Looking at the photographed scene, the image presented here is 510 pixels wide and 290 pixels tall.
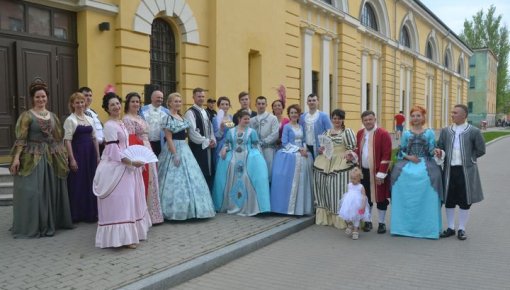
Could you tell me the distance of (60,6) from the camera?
31.5 ft

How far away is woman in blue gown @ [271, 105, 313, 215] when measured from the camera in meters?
7.38

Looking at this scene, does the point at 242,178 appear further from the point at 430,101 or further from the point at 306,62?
the point at 430,101

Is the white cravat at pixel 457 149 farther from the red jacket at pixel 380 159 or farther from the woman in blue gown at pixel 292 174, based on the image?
the woman in blue gown at pixel 292 174

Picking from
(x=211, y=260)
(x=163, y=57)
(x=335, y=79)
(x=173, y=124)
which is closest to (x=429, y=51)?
(x=335, y=79)

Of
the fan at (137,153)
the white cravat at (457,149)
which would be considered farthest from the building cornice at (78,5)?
the white cravat at (457,149)

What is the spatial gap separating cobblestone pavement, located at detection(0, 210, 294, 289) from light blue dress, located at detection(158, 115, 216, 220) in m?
0.17

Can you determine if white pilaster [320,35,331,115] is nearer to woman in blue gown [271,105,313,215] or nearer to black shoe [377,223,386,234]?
woman in blue gown [271,105,313,215]

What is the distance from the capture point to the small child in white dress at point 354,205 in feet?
21.2

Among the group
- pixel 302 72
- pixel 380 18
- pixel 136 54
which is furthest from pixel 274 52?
pixel 380 18

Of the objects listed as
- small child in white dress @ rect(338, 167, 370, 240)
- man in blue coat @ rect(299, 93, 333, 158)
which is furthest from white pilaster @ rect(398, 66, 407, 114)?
small child in white dress @ rect(338, 167, 370, 240)

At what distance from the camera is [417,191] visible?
21.4ft

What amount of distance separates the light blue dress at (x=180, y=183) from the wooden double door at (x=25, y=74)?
4.18m

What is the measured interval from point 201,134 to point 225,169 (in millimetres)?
688

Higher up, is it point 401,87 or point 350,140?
point 401,87
